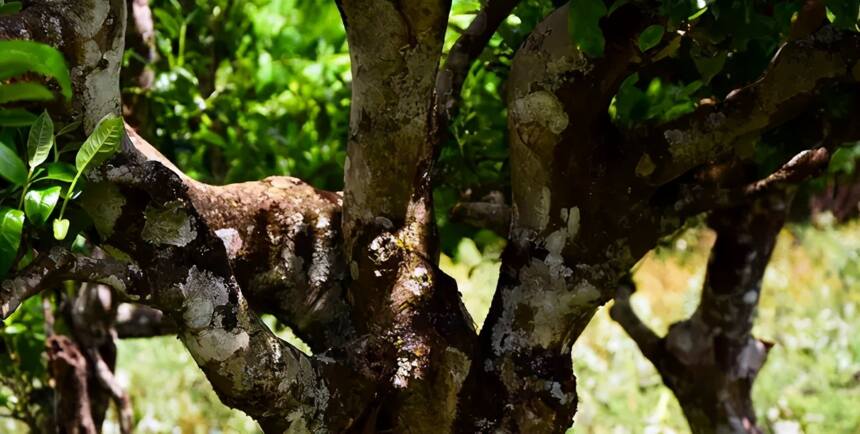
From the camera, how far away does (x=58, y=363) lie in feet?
7.01

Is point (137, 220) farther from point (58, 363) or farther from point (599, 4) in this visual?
point (58, 363)

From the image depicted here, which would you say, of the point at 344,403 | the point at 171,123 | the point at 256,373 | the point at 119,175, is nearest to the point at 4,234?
the point at 119,175

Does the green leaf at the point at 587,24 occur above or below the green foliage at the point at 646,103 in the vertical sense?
below

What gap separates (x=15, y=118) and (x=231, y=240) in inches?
16.4

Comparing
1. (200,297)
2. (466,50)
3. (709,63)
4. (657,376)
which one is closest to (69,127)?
(200,297)

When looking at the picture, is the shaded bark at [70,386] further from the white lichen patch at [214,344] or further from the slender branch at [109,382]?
the white lichen patch at [214,344]

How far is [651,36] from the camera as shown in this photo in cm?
107

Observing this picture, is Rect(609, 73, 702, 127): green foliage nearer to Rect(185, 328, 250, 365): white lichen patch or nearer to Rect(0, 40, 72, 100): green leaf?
Rect(185, 328, 250, 365): white lichen patch

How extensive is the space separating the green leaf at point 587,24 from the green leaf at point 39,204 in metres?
0.54

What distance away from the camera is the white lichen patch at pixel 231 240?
48.9 inches

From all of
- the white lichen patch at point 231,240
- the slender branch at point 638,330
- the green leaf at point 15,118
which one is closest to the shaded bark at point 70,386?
the white lichen patch at point 231,240

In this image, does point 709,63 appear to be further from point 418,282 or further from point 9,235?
point 9,235

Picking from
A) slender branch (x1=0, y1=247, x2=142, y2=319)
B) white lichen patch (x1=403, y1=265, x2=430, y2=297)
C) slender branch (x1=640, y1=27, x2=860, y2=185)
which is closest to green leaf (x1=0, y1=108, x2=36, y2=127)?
slender branch (x1=0, y1=247, x2=142, y2=319)

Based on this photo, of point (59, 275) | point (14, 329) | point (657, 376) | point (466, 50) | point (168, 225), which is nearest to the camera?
point (59, 275)
